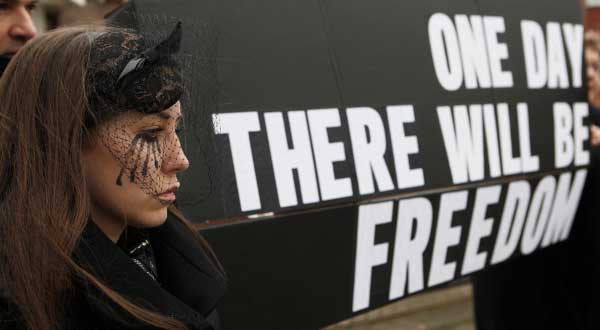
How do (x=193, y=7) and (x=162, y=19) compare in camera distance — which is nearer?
(x=162, y=19)

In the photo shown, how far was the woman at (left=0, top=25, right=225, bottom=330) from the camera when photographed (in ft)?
4.45

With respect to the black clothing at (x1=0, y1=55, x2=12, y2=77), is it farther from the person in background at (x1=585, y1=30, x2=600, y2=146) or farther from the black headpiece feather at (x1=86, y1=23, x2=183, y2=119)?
the person in background at (x1=585, y1=30, x2=600, y2=146)

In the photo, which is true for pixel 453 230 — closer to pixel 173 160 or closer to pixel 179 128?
pixel 179 128

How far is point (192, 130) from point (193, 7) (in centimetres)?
39

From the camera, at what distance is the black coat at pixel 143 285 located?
137 cm

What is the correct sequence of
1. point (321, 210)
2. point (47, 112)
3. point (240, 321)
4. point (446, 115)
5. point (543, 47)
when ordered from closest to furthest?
1. point (47, 112)
2. point (240, 321)
3. point (321, 210)
4. point (446, 115)
5. point (543, 47)

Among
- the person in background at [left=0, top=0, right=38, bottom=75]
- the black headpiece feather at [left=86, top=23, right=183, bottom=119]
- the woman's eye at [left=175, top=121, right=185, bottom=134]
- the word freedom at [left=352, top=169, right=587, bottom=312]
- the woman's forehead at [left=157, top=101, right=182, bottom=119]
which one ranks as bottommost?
the word freedom at [left=352, top=169, right=587, bottom=312]

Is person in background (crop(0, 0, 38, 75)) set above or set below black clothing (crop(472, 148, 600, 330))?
above

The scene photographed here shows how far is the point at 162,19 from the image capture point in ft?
6.22

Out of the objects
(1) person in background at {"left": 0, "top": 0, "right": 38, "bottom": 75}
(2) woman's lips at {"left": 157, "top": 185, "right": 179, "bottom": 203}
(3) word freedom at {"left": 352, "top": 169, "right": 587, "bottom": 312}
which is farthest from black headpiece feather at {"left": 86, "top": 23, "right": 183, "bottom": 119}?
(3) word freedom at {"left": 352, "top": 169, "right": 587, "bottom": 312}

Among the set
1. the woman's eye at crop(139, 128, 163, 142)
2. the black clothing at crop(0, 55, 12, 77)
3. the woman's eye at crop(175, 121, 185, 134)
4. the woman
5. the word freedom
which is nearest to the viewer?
the woman

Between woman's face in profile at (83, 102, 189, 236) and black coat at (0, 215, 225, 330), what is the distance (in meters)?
0.08

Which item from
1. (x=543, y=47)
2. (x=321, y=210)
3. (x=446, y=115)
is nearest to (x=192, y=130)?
(x=321, y=210)

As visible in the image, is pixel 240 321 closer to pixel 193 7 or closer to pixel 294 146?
pixel 294 146
